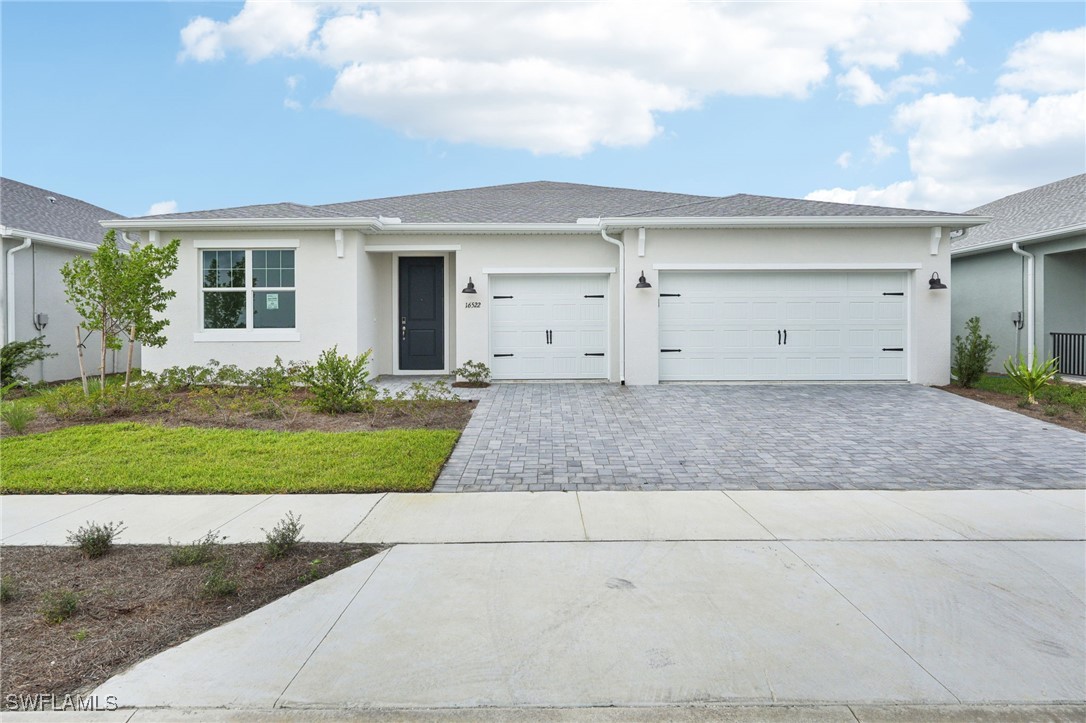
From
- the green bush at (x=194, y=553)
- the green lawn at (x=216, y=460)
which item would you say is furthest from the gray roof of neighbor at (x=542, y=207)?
the green bush at (x=194, y=553)

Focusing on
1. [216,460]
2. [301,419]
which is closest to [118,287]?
[301,419]

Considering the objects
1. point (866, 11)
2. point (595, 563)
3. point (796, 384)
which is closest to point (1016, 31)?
point (866, 11)

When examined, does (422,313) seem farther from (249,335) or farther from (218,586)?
(218,586)

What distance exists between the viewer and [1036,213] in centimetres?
1541

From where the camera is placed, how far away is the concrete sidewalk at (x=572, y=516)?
15.1 ft

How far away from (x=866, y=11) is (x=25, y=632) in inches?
538

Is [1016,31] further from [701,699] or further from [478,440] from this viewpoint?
[701,699]

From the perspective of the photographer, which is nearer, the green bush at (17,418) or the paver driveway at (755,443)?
the paver driveway at (755,443)

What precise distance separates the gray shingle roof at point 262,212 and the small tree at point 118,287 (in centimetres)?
264

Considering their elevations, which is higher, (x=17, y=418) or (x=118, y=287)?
(x=118, y=287)

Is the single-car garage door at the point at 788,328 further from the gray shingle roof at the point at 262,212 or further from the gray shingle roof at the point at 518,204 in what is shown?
the gray shingle roof at the point at 262,212

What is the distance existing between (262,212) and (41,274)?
5.68 metres

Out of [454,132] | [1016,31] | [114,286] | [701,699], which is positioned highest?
[454,132]

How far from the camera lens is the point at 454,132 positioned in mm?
22766
